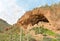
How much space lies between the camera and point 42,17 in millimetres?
26906

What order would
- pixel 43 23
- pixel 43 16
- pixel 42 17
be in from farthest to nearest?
pixel 42 17, pixel 43 16, pixel 43 23

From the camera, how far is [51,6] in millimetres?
25453

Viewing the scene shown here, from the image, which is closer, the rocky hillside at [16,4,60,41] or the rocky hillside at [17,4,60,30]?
the rocky hillside at [16,4,60,41]

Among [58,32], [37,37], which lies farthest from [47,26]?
[37,37]

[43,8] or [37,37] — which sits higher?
[43,8]

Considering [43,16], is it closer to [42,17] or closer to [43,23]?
[42,17]

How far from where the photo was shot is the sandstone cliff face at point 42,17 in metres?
24.5

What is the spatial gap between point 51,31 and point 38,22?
4.58 m

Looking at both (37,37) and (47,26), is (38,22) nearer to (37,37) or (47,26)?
(47,26)

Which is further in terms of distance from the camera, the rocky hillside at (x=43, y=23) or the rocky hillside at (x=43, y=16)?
the rocky hillside at (x=43, y=16)

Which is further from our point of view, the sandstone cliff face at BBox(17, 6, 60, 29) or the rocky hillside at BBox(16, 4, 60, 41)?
the sandstone cliff face at BBox(17, 6, 60, 29)

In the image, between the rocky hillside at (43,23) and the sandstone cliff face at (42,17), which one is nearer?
the rocky hillside at (43,23)

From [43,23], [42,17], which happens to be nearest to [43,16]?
[42,17]

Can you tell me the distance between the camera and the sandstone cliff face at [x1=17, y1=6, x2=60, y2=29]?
24.5 metres
